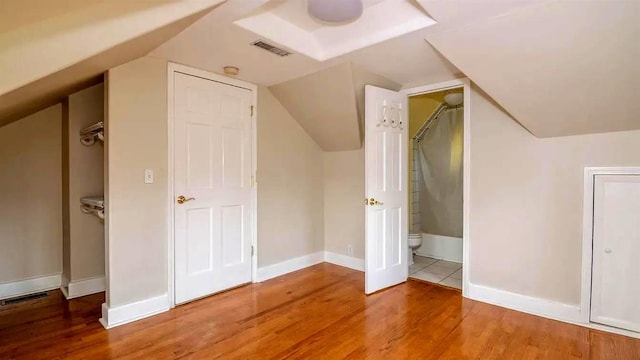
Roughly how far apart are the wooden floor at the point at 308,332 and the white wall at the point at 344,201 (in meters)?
1.02

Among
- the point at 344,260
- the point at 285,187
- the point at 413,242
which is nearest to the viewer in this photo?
the point at 285,187

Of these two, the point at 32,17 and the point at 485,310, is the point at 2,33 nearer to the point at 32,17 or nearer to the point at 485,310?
the point at 32,17

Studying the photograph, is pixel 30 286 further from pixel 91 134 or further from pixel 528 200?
pixel 528 200

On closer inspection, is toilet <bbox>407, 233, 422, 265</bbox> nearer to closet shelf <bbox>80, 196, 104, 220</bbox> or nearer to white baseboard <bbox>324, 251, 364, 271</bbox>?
white baseboard <bbox>324, 251, 364, 271</bbox>

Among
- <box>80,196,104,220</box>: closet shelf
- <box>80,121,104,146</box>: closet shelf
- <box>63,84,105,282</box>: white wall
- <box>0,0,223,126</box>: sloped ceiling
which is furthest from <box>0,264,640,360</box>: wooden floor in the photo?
<box>0,0,223,126</box>: sloped ceiling

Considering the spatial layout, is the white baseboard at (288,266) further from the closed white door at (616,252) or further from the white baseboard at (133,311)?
the closed white door at (616,252)

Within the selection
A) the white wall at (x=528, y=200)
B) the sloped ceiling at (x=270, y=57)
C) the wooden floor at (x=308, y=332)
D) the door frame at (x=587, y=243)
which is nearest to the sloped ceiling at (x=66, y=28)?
the sloped ceiling at (x=270, y=57)

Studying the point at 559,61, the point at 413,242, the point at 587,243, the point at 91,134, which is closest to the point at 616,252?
the point at 587,243

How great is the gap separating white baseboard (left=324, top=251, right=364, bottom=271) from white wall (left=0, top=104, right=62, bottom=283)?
2901 millimetres

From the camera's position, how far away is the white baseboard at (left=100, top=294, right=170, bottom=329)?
7.93 ft

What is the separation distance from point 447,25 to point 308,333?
230cm

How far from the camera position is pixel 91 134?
9.62ft

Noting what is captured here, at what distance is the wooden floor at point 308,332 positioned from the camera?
6.85 ft

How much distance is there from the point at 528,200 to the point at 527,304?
877 mm
